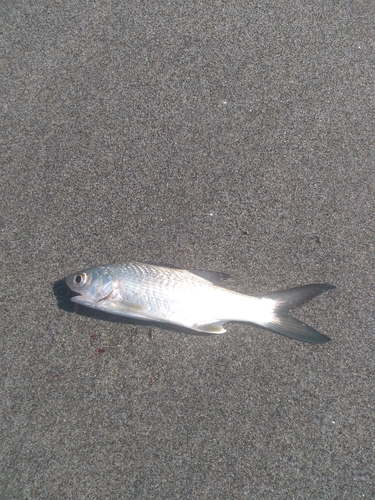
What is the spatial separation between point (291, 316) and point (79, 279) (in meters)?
1.16

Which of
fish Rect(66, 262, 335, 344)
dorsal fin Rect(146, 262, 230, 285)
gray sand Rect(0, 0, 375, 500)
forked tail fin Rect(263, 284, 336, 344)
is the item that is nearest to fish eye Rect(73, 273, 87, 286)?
fish Rect(66, 262, 335, 344)

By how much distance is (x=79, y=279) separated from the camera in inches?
77.6

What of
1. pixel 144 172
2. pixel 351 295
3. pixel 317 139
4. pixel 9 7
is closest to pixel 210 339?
pixel 351 295

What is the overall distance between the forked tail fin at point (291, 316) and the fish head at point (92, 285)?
857mm

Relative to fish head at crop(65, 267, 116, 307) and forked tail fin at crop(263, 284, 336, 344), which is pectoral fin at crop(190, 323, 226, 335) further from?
fish head at crop(65, 267, 116, 307)

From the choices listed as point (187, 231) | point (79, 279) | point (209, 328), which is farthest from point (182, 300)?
point (79, 279)

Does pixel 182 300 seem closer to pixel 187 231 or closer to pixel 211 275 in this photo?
pixel 211 275

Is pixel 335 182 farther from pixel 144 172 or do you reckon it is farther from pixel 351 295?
pixel 144 172

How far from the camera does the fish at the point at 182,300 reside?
1.93 metres

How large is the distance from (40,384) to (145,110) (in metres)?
1.74

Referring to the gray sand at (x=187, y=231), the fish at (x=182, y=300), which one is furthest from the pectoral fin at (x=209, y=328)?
the gray sand at (x=187, y=231)

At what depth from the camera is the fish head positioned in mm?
1950

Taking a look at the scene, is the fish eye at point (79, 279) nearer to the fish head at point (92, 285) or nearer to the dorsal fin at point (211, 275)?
the fish head at point (92, 285)

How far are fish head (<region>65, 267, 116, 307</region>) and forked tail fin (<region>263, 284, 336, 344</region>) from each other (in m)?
0.86
